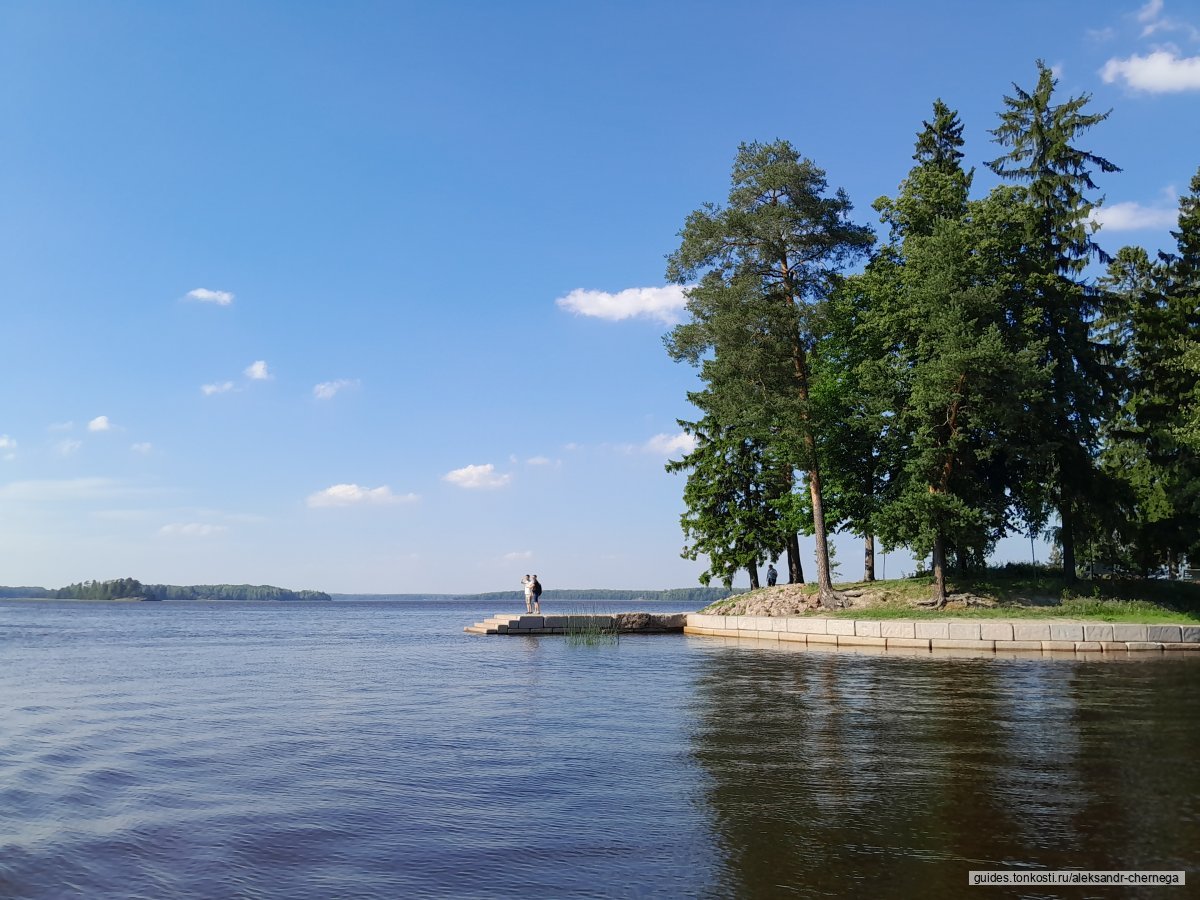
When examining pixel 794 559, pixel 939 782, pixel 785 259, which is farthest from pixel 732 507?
pixel 939 782

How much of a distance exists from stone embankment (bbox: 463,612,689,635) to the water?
1930cm

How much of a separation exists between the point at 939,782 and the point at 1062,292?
2957 centimetres

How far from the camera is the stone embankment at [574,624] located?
1519 inches

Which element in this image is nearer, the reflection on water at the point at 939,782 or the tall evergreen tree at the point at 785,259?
the reflection on water at the point at 939,782

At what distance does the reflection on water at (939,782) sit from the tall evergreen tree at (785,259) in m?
16.9

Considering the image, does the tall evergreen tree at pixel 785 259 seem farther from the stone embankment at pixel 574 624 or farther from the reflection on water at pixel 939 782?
the reflection on water at pixel 939 782

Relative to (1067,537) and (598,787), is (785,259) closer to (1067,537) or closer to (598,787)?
(1067,537)

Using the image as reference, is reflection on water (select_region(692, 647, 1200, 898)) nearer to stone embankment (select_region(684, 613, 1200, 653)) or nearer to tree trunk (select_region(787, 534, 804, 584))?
stone embankment (select_region(684, 613, 1200, 653))

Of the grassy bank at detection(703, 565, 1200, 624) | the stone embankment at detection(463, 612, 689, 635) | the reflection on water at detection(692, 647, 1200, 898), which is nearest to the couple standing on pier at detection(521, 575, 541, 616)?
the stone embankment at detection(463, 612, 689, 635)

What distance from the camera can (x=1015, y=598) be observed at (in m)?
30.5

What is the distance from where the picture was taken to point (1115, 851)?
22.5 feet

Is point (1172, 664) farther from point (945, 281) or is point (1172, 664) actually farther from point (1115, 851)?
point (1115, 851)

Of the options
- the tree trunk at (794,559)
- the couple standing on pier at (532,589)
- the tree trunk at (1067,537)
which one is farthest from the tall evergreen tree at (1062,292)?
the couple standing on pier at (532,589)

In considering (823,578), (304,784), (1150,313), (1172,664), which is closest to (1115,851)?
(304,784)
